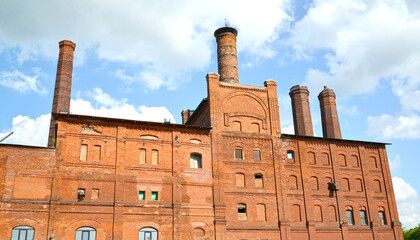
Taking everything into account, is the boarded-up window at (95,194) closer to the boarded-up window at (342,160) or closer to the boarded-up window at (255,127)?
the boarded-up window at (255,127)

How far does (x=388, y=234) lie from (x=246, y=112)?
1487cm

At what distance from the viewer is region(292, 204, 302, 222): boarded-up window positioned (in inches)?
1172

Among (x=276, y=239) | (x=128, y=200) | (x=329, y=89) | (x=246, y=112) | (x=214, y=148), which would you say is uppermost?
(x=329, y=89)

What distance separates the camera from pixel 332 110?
128ft

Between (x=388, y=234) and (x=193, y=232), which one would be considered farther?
(x=388, y=234)

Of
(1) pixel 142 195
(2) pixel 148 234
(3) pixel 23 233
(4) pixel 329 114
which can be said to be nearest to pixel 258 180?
(1) pixel 142 195

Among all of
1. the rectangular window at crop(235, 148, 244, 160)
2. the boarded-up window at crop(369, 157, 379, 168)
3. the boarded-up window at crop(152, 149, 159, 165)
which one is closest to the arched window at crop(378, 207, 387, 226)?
the boarded-up window at crop(369, 157, 379, 168)

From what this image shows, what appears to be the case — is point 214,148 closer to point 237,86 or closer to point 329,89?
point 237,86

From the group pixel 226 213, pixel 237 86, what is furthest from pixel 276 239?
pixel 237 86

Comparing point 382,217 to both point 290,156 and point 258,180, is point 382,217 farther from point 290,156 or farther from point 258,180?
point 258,180

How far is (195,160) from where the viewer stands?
28250 mm

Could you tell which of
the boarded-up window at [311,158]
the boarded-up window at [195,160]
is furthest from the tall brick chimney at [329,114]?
the boarded-up window at [195,160]

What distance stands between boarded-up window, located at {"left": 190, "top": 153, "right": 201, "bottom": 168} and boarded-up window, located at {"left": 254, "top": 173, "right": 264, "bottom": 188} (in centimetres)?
436

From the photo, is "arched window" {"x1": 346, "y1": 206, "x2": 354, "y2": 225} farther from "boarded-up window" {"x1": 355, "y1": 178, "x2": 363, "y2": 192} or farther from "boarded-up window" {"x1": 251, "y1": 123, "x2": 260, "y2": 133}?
"boarded-up window" {"x1": 251, "y1": 123, "x2": 260, "y2": 133}
